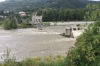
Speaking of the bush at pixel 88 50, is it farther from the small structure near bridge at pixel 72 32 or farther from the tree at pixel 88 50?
the small structure near bridge at pixel 72 32

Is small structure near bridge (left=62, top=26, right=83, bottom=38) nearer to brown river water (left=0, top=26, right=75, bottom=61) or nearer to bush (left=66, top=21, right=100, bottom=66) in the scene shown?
brown river water (left=0, top=26, right=75, bottom=61)

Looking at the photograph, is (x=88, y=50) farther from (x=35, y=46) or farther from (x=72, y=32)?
(x=72, y=32)

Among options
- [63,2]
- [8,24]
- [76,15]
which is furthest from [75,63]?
[63,2]

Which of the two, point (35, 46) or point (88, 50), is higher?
point (88, 50)

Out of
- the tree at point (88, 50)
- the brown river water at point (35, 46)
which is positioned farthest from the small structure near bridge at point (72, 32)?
the tree at point (88, 50)

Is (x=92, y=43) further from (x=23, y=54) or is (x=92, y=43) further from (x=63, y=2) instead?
(x=63, y=2)

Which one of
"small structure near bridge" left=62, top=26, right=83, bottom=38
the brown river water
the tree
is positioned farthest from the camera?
"small structure near bridge" left=62, top=26, right=83, bottom=38

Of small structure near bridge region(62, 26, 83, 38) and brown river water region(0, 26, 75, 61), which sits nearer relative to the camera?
brown river water region(0, 26, 75, 61)

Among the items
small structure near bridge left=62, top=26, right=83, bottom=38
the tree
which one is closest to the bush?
the tree

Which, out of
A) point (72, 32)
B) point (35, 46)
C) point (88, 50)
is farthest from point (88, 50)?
point (72, 32)
